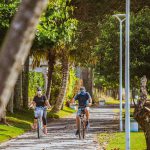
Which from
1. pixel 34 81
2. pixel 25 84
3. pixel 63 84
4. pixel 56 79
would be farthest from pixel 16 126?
pixel 56 79

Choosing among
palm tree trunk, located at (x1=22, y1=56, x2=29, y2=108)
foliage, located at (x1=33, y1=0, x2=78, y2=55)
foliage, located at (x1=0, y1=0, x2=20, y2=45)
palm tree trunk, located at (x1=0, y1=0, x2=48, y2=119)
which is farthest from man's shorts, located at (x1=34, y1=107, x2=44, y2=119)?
palm tree trunk, located at (x1=0, y1=0, x2=48, y2=119)

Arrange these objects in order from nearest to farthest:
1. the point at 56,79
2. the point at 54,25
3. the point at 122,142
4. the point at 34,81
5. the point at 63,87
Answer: the point at 122,142 < the point at 54,25 < the point at 63,87 < the point at 34,81 < the point at 56,79

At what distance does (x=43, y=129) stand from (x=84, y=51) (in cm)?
1893

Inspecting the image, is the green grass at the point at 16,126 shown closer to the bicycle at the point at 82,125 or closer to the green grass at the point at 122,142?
the bicycle at the point at 82,125

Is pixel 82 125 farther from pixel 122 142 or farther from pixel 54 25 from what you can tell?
pixel 54 25

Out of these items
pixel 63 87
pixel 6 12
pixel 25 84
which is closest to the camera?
pixel 6 12

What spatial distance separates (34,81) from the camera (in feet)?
150

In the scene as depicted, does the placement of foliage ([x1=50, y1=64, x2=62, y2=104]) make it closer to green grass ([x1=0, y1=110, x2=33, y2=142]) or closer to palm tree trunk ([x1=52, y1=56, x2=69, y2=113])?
palm tree trunk ([x1=52, y1=56, x2=69, y2=113])

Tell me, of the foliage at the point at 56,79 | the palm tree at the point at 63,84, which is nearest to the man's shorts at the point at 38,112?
the palm tree at the point at 63,84

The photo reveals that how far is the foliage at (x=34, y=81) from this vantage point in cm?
4472

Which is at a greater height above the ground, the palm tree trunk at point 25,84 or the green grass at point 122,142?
the palm tree trunk at point 25,84

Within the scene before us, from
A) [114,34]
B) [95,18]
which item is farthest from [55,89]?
[95,18]

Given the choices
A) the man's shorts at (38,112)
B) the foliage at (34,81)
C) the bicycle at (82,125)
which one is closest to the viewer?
the bicycle at (82,125)

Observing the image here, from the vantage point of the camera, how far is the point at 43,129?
23531 millimetres
